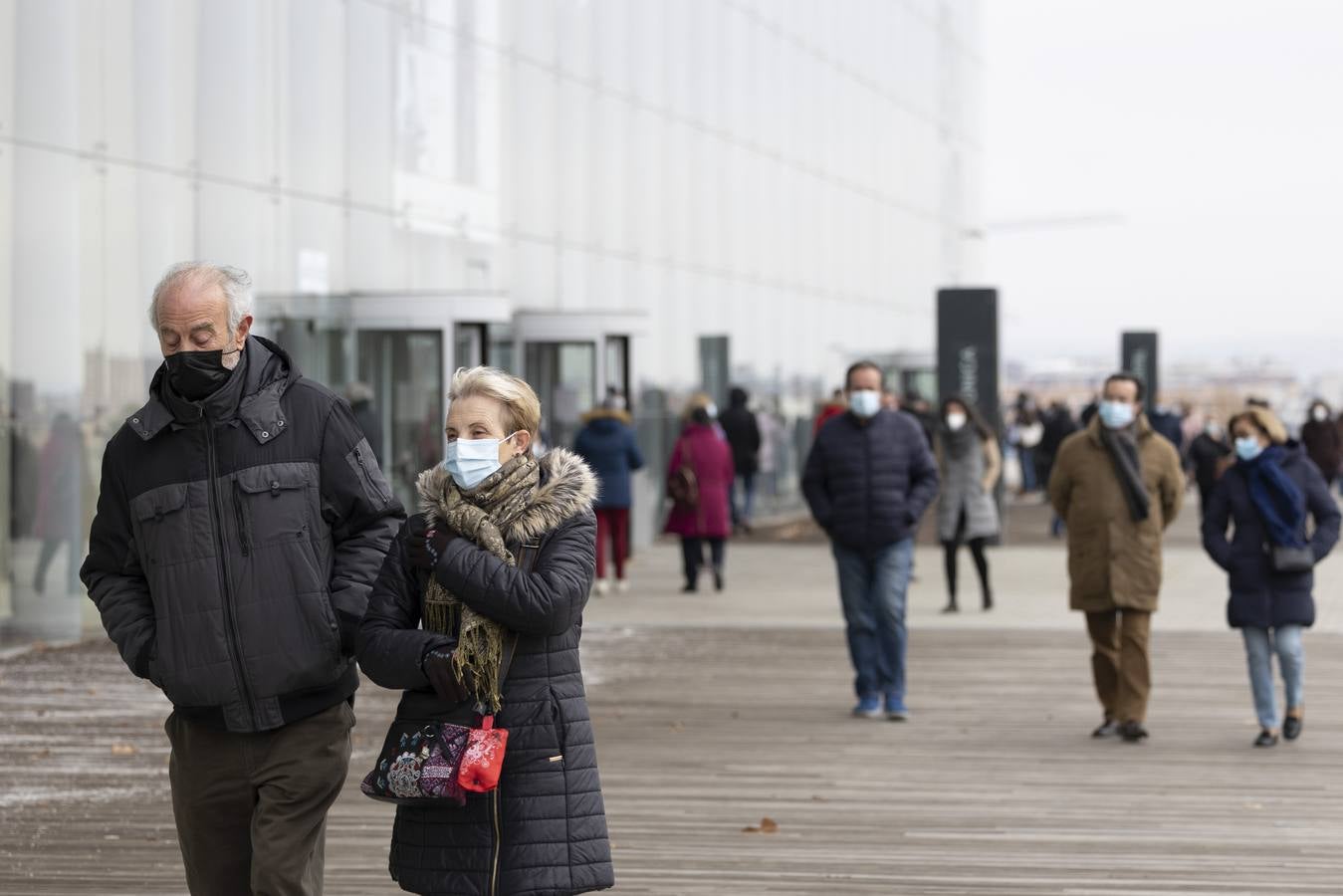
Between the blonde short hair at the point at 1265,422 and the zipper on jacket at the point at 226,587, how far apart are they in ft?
23.2

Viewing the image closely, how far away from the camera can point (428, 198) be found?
22562 mm

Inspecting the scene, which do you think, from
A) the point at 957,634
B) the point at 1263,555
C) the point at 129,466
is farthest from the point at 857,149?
the point at 129,466

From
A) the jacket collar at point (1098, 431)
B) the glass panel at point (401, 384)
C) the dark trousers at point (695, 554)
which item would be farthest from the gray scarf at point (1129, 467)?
the glass panel at point (401, 384)

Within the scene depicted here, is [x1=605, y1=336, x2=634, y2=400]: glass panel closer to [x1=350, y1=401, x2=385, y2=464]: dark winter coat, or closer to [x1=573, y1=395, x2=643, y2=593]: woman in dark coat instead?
[x1=573, y1=395, x2=643, y2=593]: woman in dark coat

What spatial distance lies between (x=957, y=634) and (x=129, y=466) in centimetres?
1194

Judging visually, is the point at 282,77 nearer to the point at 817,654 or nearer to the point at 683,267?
the point at 817,654

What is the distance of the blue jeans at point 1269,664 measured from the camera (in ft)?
35.1

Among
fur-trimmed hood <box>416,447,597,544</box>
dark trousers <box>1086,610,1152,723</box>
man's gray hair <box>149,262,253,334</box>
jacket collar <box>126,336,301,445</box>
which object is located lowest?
dark trousers <box>1086,610,1152,723</box>

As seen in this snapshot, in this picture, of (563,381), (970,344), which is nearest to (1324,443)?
(970,344)

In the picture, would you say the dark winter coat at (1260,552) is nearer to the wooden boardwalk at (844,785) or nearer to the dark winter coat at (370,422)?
the wooden boardwalk at (844,785)

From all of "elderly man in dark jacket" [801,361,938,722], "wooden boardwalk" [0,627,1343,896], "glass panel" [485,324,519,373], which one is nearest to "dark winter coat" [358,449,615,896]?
"wooden boardwalk" [0,627,1343,896]

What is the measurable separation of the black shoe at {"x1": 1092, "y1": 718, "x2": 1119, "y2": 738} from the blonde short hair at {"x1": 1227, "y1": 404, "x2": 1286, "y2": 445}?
1667 millimetres

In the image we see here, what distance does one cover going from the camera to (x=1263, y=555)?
1066 centimetres

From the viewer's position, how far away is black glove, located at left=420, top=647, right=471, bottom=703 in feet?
15.8
